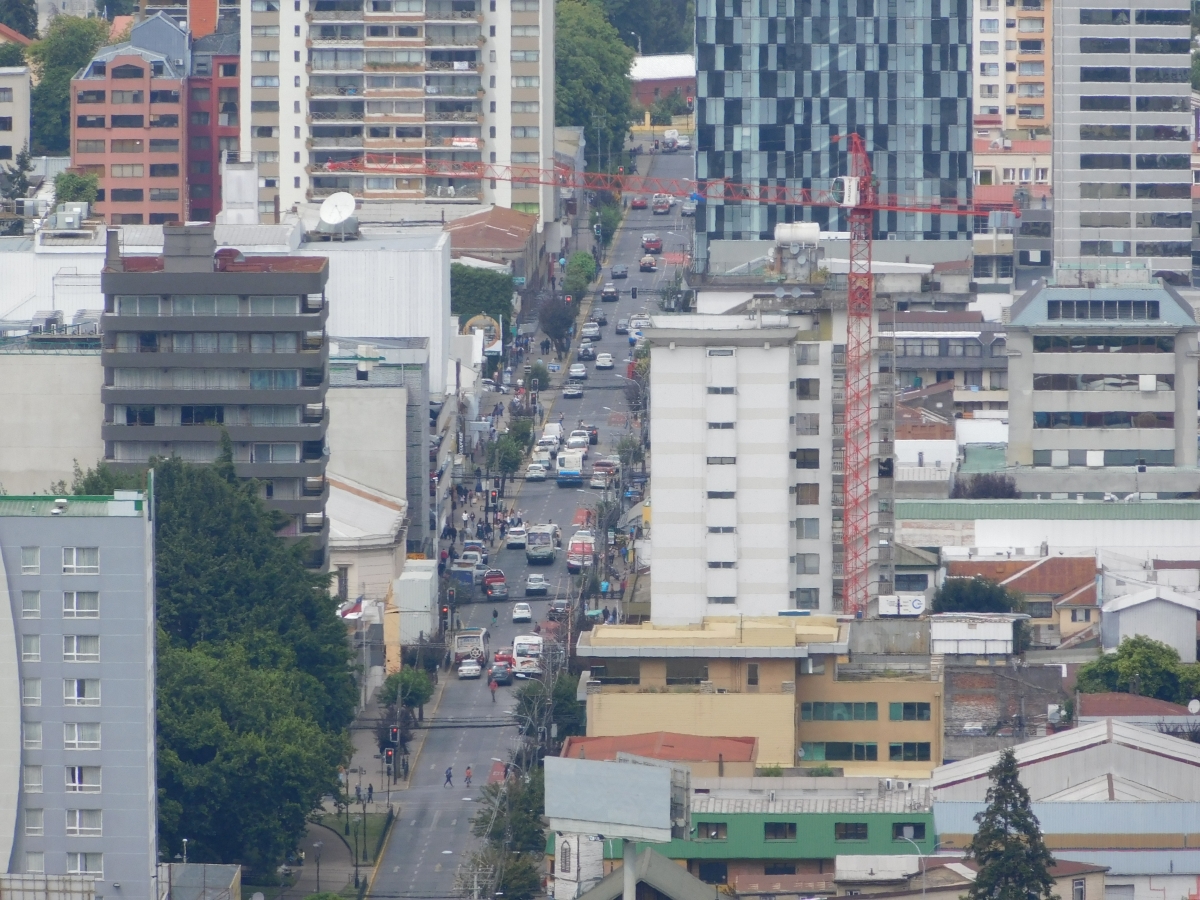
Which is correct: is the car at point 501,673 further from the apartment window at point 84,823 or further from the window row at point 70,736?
the apartment window at point 84,823

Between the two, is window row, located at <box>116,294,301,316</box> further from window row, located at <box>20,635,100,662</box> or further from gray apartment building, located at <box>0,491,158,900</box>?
window row, located at <box>20,635,100,662</box>

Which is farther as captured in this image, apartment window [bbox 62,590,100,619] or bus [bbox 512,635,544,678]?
bus [bbox 512,635,544,678]

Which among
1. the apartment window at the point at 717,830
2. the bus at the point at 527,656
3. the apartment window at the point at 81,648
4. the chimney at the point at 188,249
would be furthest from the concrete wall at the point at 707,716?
the chimney at the point at 188,249

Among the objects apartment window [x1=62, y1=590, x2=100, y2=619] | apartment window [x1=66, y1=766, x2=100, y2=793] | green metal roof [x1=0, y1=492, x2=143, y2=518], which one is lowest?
apartment window [x1=66, y1=766, x2=100, y2=793]

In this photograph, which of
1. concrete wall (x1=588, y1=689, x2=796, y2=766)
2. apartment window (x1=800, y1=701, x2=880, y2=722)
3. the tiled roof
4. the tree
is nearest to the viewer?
the tree

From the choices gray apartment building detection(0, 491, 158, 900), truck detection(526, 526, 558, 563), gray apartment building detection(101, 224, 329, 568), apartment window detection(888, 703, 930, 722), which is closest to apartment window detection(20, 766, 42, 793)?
gray apartment building detection(0, 491, 158, 900)

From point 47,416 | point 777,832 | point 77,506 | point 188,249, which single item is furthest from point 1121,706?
point 47,416

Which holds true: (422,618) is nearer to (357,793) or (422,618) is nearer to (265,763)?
(357,793)
